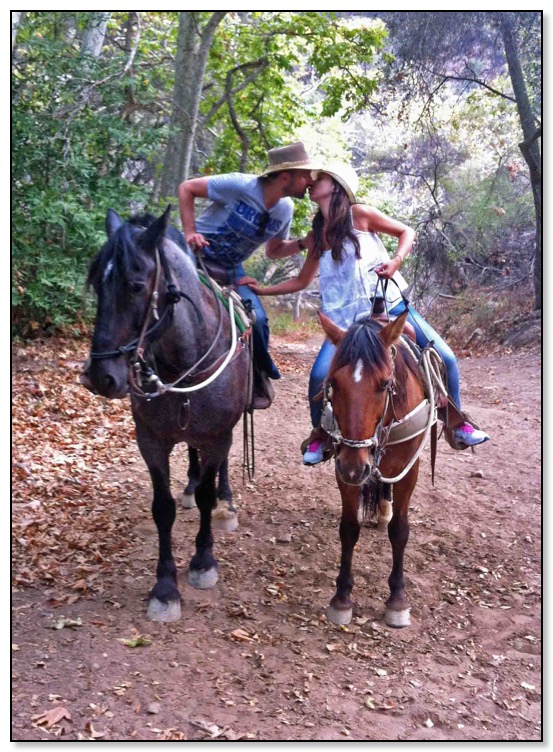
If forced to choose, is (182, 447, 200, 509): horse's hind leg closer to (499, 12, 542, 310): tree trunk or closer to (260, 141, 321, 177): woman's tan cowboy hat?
(260, 141, 321, 177): woman's tan cowboy hat

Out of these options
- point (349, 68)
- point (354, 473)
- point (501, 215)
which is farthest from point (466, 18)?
point (501, 215)

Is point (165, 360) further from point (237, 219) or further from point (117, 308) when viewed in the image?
point (237, 219)

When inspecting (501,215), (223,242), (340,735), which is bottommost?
(340,735)

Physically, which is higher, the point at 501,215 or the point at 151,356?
the point at 501,215

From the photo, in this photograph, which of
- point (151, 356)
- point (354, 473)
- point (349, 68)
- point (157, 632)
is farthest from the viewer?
point (349, 68)

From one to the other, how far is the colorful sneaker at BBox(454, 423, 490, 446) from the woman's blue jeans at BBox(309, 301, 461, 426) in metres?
0.17

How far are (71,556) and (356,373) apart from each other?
2729 millimetres

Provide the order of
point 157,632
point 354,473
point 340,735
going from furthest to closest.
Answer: point 157,632 → point 354,473 → point 340,735

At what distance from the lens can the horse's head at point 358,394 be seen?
3191mm

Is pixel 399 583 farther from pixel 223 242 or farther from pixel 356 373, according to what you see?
pixel 223 242

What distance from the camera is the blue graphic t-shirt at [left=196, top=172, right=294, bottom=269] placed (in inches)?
172

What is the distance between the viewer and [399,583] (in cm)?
407

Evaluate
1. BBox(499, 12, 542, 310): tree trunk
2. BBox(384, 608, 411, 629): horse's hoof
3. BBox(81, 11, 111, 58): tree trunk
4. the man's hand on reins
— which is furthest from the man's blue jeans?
BBox(81, 11, 111, 58): tree trunk

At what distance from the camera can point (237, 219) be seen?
14.8ft
